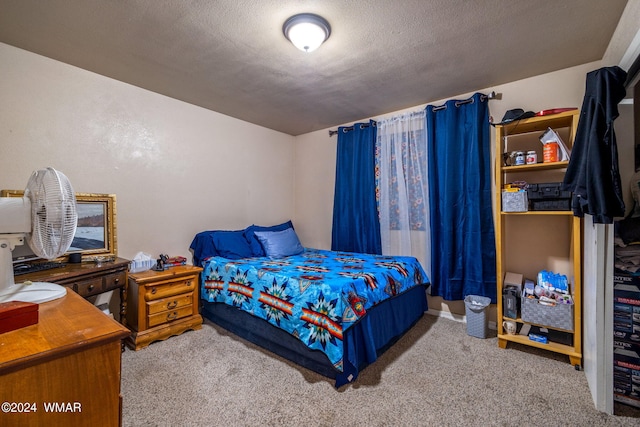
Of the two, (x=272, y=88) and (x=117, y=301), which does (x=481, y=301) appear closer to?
(x=272, y=88)

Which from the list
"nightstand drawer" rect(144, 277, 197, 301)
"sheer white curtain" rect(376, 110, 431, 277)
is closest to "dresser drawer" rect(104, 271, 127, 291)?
"nightstand drawer" rect(144, 277, 197, 301)

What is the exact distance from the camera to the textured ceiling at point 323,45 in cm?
170

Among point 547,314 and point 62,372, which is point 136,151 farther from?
point 547,314

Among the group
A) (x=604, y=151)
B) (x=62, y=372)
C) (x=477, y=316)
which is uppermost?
(x=604, y=151)

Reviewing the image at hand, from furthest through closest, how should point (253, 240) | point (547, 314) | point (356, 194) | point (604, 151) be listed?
1. point (356, 194)
2. point (253, 240)
3. point (547, 314)
4. point (604, 151)

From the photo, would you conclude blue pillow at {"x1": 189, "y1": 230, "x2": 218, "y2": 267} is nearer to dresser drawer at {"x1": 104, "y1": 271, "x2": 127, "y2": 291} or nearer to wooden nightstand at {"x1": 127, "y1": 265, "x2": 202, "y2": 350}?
wooden nightstand at {"x1": 127, "y1": 265, "x2": 202, "y2": 350}

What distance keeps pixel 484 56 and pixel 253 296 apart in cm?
270

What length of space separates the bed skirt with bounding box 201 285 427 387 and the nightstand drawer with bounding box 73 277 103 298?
102cm

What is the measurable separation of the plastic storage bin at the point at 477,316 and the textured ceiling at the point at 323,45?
2.06 m

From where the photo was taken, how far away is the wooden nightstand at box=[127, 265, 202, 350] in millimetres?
2393

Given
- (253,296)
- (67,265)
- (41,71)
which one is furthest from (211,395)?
(41,71)

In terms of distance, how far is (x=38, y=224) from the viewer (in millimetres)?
1056

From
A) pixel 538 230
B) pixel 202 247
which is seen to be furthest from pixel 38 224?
pixel 538 230

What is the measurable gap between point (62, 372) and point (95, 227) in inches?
87.0
